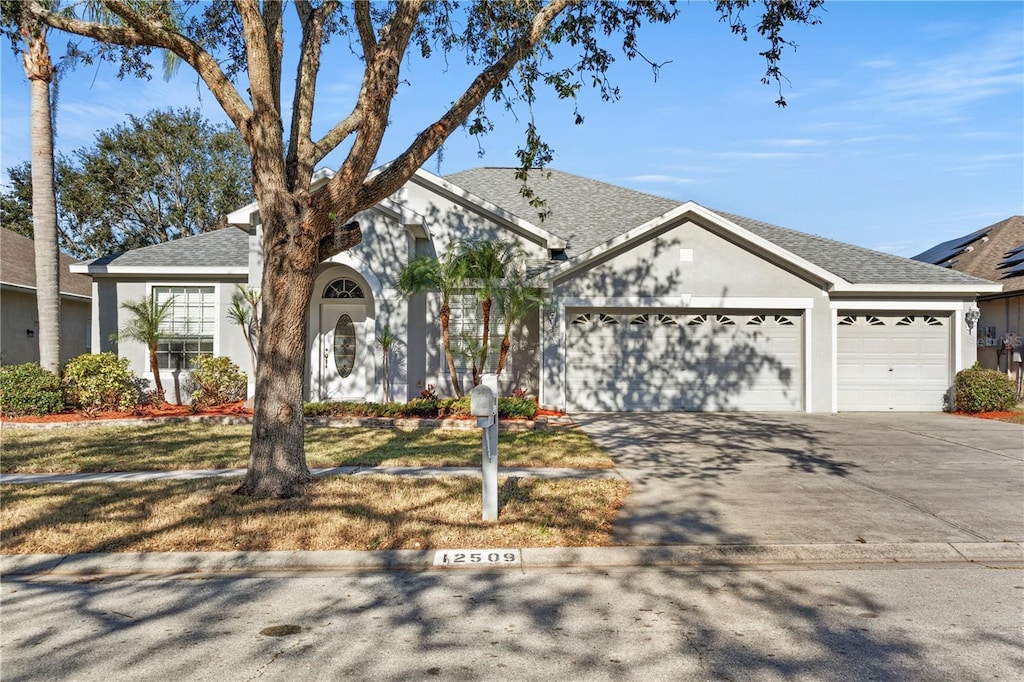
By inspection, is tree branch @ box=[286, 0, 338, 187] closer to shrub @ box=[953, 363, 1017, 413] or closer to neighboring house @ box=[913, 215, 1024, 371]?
shrub @ box=[953, 363, 1017, 413]

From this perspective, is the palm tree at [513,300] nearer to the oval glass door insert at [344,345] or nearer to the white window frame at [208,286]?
the oval glass door insert at [344,345]

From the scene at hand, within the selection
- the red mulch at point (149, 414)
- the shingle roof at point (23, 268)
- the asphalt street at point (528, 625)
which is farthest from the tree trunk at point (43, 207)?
the asphalt street at point (528, 625)

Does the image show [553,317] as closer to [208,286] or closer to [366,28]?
[208,286]

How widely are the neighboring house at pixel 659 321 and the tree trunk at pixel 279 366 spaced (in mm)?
7720

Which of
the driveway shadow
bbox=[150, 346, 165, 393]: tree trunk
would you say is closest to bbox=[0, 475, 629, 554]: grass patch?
the driveway shadow

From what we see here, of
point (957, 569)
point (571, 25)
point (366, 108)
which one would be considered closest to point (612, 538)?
point (957, 569)

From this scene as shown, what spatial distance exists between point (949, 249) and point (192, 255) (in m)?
25.2

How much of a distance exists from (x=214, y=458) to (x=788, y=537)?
7825mm

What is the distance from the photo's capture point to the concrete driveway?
6.59 meters

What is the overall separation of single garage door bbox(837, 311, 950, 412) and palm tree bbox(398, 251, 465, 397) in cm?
912

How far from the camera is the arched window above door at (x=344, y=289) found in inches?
628

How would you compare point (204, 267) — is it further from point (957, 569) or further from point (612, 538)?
point (957, 569)

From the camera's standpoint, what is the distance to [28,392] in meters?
13.8

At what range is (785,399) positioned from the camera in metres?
16.0
